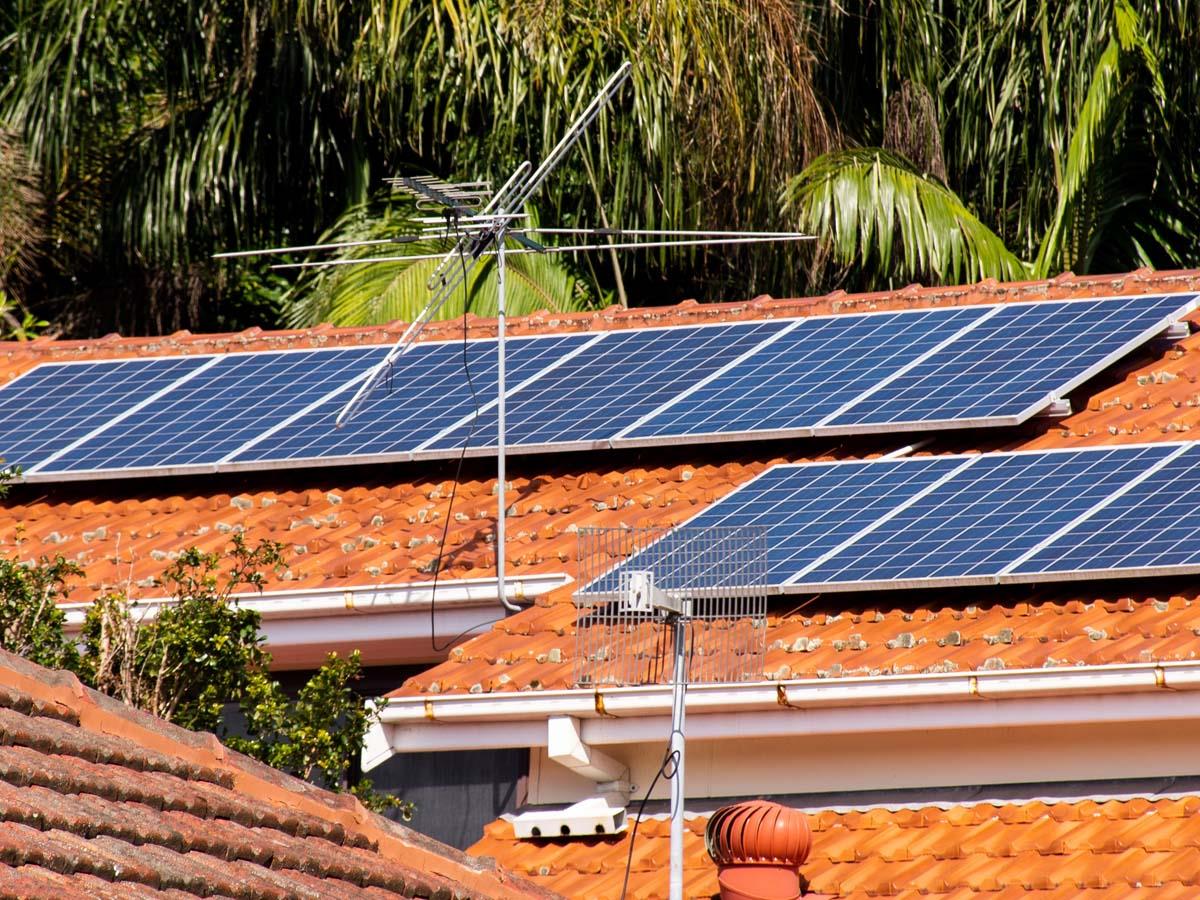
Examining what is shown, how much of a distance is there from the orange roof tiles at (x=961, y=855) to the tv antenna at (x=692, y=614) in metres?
0.57

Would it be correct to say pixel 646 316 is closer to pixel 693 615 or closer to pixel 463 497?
pixel 463 497

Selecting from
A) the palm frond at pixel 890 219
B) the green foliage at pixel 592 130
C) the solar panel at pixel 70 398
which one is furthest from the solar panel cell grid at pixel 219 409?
the palm frond at pixel 890 219

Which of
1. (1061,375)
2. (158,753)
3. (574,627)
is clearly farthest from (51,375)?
(158,753)

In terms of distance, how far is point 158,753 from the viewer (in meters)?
7.47

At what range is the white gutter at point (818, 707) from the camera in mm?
9516

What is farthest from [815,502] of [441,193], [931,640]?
[441,193]

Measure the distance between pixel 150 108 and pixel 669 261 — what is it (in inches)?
283

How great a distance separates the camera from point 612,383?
13.8 meters

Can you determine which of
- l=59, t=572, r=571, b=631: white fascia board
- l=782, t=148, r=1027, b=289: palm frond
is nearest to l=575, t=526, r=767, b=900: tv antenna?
l=59, t=572, r=571, b=631: white fascia board

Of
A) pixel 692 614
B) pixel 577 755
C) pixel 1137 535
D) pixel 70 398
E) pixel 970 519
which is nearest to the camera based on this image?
pixel 692 614

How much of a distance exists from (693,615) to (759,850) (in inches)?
50.0

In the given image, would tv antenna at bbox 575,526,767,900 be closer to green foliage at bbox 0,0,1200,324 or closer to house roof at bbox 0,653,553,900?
house roof at bbox 0,653,553,900

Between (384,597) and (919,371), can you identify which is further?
(919,371)

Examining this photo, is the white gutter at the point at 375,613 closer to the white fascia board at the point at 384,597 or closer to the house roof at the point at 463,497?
the white fascia board at the point at 384,597
